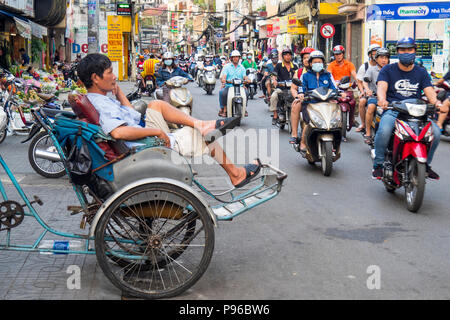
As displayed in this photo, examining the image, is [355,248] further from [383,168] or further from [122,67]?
[122,67]

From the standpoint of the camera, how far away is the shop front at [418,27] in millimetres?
24266

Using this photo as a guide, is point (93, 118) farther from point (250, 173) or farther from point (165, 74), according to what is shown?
point (165, 74)

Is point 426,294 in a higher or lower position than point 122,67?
lower

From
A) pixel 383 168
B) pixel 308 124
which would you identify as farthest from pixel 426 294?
pixel 308 124

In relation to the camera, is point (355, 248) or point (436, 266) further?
point (355, 248)

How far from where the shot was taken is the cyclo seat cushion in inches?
176

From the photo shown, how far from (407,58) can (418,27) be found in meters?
20.7

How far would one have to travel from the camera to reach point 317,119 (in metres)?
8.93

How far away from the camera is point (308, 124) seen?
30.1 feet

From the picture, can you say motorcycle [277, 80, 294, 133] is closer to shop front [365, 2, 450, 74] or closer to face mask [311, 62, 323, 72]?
face mask [311, 62, 323, 72]

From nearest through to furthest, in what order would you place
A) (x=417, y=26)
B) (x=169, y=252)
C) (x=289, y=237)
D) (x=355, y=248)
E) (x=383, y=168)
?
(x=169, y=252) < (x=355, y=248) < (x=289, y=237) < (x=383, y=168) < (x=417, y=26)
